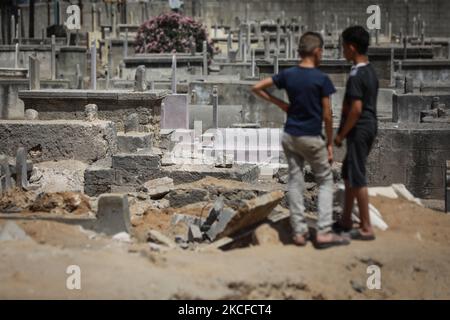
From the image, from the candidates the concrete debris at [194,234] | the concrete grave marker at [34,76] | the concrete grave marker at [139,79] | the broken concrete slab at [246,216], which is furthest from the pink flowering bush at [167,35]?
the broken concrete slab at [246,216]

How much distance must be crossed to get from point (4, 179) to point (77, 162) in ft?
6.16

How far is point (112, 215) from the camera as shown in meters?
8.63

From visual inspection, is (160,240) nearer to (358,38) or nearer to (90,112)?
(358,38)

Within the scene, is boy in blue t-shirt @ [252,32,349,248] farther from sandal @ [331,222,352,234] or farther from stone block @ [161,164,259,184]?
stone block @ [161,164,259,184]

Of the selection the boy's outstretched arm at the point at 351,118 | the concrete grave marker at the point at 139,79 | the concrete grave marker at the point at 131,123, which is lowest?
the concrete grave marker at the point at 131,123

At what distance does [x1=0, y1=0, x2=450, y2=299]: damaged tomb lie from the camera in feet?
23.6

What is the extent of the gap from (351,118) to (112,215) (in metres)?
2.36

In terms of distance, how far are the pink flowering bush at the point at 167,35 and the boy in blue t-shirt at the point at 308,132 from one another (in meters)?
27.6

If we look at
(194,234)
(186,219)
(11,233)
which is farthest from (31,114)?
(11,233)

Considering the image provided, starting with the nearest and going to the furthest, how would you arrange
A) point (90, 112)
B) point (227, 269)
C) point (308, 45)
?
point (227, 269), point (308, 45), point (90, 112)

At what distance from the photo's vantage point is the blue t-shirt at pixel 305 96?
25.4ft

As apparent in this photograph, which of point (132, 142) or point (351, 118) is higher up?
point (351, 118)

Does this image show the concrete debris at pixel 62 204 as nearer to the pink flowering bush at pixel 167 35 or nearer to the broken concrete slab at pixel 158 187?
the broken concrete slab at pixel 158 187
